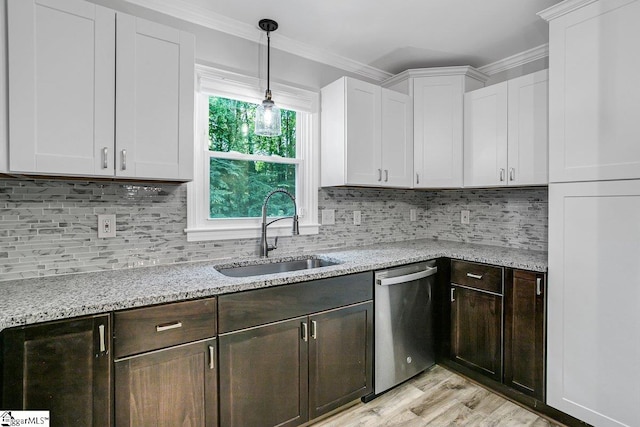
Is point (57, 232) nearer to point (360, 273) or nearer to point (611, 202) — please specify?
point (360, 273)

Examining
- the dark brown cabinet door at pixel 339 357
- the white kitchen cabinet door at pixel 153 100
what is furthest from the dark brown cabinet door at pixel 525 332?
the white kitchen cabinet door at pixel 153 100

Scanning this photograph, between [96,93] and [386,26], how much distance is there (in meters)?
1.80

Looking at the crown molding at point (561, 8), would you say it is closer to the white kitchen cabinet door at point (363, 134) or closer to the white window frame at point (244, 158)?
the white kitchen cabinet door at point (363, 134)

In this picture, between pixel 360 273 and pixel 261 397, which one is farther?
pixel 360 273

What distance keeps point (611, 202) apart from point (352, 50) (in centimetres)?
197

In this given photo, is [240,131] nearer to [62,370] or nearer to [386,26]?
[386,26]

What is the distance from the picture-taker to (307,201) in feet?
8.63

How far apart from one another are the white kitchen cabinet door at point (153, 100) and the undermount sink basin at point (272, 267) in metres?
0.68

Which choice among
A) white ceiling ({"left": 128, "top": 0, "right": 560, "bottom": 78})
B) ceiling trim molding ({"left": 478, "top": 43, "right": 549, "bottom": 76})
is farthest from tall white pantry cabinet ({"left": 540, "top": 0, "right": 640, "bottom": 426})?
ceiling trim molding ({"left": 478, "top": 43, "right": 549, "bottom": 76})

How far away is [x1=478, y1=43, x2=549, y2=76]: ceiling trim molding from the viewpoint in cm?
254

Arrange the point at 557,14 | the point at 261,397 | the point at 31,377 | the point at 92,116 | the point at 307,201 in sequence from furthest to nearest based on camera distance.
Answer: the point at 307,201, the point at 557,14, the point at 261,397, the point at 92,116, the point at 31,377

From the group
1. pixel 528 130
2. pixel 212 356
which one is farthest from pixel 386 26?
pixel 212 356

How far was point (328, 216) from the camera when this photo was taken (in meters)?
2.72

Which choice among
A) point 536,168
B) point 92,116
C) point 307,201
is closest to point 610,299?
point 536,168
